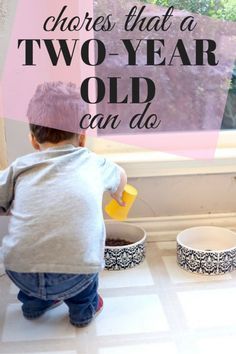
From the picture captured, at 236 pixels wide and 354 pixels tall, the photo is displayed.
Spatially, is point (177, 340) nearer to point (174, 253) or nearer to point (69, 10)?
point (174, 253)

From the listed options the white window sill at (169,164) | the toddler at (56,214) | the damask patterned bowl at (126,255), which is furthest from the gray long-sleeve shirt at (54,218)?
the white window sill at (169,164)

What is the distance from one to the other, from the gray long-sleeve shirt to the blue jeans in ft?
0.09

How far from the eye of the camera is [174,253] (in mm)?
1625

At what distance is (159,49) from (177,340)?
85 cm

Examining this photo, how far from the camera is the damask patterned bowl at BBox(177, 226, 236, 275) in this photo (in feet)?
4.83

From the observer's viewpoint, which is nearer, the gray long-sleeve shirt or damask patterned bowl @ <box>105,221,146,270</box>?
the gray long-sleeve shirt

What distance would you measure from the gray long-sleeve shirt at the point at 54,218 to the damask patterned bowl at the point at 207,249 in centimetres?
35

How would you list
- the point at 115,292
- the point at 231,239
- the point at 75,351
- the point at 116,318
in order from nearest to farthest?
1. the point at 75,351
2. the point at 116,318
3. the point at 115,292
4. the point at 231,239

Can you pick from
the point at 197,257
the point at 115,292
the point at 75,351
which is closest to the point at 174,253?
the point at 197,257

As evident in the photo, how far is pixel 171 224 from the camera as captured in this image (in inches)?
67.1

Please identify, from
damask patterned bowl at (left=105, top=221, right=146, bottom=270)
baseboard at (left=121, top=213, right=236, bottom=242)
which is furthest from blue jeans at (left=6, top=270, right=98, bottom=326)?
baseboard at (left=121, top=213, right=236, bottom=242)

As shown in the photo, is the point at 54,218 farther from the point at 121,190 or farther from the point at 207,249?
the point at 207,249

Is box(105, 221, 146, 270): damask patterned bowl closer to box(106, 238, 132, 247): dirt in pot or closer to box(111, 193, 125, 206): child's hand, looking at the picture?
box(106, 238, 132, 247): dirt in pot

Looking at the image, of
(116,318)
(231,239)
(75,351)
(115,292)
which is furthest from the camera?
(231,239)
